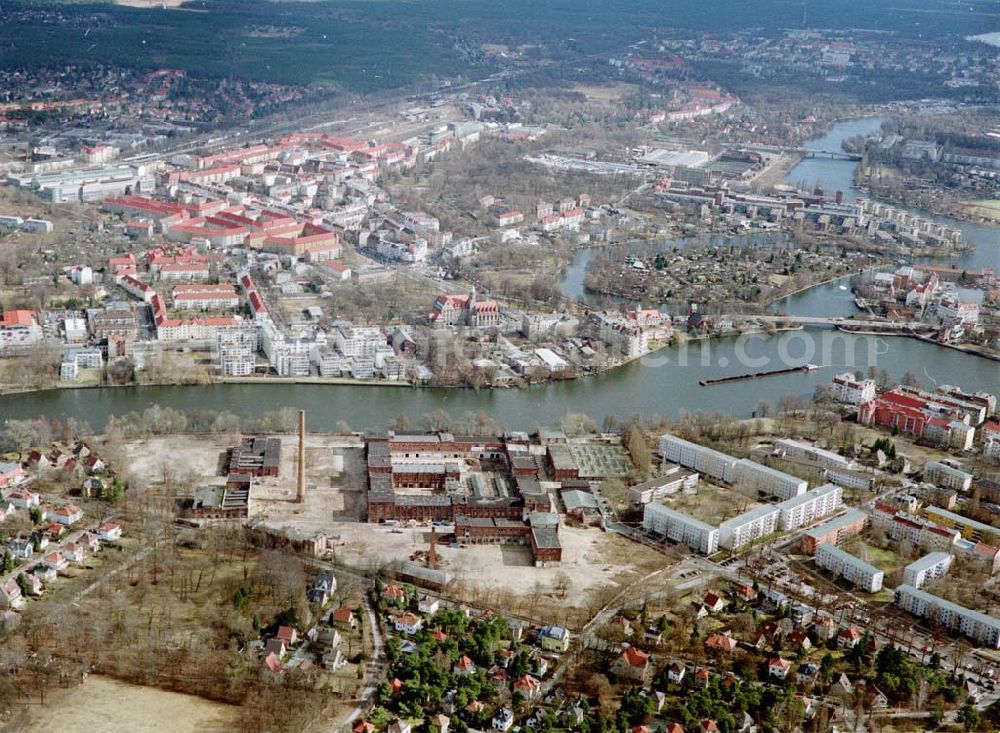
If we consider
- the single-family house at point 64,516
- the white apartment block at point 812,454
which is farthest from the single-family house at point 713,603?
the single-family house at point 64,516

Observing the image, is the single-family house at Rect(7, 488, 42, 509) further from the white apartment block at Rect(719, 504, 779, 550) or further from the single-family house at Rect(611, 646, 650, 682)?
the white apartment block at Rect(719, 504, 779, 550)

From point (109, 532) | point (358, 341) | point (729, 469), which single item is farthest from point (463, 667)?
point (358, 341)

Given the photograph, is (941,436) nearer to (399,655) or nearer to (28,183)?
(399,655)

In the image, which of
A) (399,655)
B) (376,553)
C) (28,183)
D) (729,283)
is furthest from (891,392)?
(28,183)

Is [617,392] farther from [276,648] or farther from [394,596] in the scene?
[276,648]

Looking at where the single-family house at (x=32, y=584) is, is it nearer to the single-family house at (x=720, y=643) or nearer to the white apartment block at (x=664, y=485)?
the single-family house at (x=720, y=643)

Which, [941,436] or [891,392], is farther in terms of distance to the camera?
[891,392]
